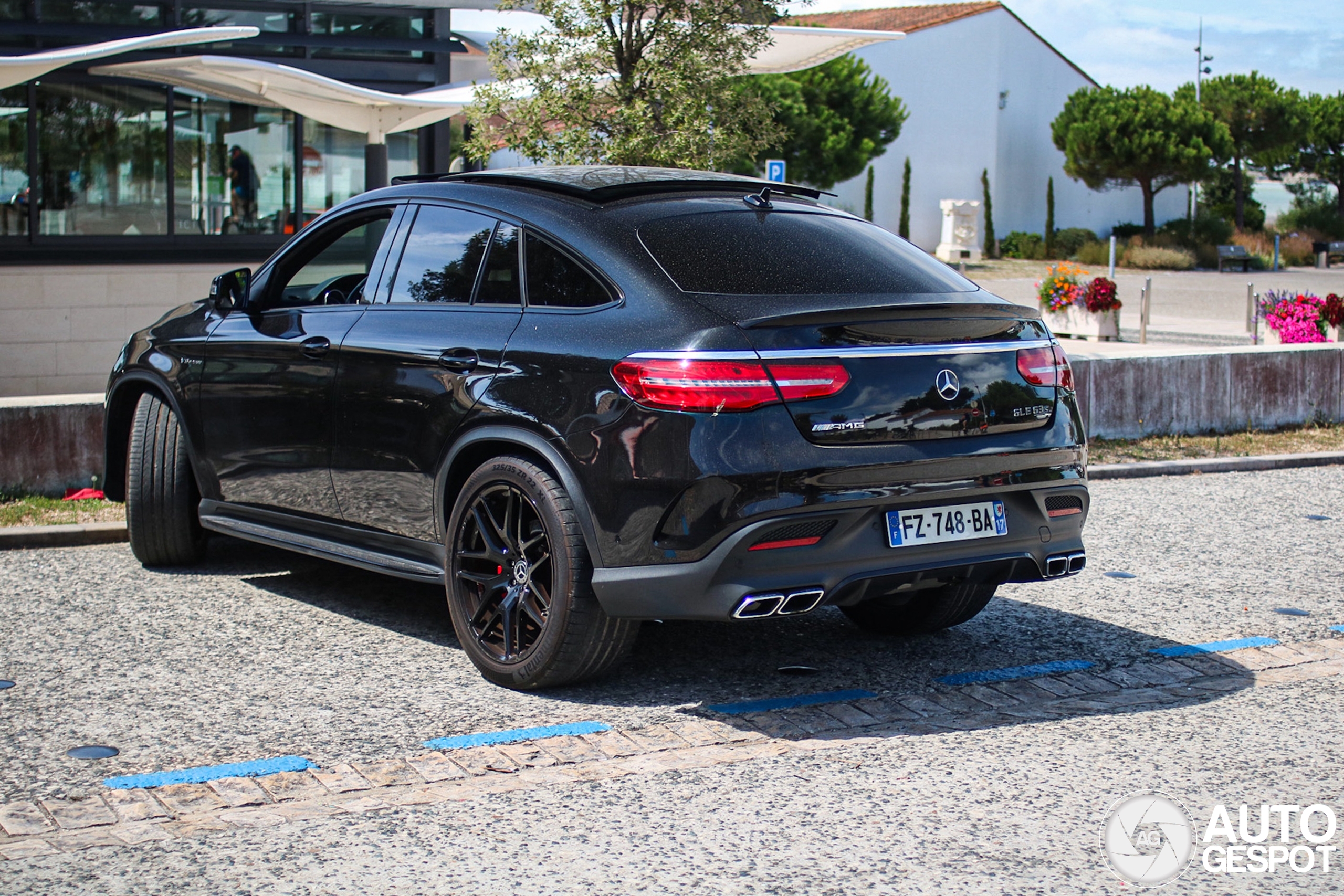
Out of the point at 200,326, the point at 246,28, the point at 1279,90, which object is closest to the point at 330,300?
the point at 200,326

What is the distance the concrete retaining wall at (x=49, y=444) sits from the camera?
841 cm

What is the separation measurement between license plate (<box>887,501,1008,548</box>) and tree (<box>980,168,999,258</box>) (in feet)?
169

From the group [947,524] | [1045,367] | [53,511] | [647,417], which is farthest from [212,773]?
[53,511]

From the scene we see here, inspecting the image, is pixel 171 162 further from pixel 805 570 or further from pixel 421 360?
pixel 805 570

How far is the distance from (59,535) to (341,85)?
242 inches

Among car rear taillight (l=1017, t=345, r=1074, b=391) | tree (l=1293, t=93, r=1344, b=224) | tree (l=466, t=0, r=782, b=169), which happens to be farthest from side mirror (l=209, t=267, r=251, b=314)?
tree (l=1293, t=93, r=1344, b=224)

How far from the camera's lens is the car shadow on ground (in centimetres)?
506

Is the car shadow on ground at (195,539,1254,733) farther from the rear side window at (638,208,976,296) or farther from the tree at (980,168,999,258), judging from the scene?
the tree at (980,168,999,258)

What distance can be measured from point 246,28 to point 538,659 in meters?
7.79

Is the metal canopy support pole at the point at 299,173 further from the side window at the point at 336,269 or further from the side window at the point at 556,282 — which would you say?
the side window at the point at 556,282

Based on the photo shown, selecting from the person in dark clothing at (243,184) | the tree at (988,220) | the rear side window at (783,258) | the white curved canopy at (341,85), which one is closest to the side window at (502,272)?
the rear side window at (783,258)

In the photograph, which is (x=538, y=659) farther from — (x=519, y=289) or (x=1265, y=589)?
(x=1265, y=589)

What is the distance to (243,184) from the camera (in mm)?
15547

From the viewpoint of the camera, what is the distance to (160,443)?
680 cm
